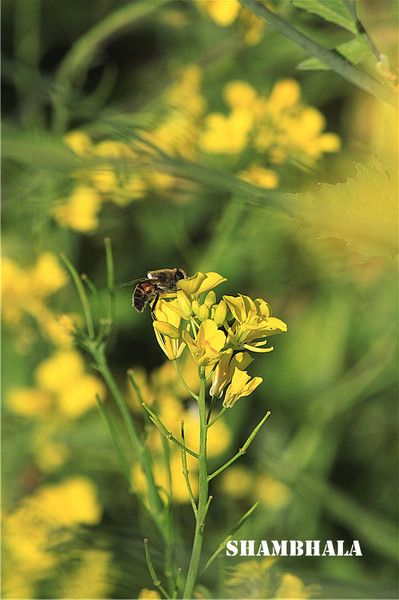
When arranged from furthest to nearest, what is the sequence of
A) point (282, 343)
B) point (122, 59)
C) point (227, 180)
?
1. point (122, 59)
2. point (282, 343)
3. point (227, 180)

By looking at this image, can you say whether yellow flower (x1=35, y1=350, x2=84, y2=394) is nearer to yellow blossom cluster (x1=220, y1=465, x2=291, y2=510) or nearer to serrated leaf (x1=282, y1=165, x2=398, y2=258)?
yellow blossom cluster (x1=220, y1=465, x2=291, y2=510)

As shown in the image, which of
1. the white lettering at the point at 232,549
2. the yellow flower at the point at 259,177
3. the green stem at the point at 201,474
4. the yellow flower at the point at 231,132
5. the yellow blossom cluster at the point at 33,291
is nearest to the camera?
the green stem at the point at 201,474

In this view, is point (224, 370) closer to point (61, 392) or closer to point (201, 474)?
point (201, 474)

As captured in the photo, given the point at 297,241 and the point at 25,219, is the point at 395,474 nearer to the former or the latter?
the point at 297,241

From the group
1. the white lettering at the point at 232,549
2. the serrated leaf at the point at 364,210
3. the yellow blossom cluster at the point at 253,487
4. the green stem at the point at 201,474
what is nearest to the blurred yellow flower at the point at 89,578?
the white lettering at the point at 232,549

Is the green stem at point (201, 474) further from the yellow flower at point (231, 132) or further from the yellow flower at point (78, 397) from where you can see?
the yellow flower at point (78, 397)

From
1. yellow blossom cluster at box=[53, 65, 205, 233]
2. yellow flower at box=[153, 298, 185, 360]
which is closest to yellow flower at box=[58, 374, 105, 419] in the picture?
yellow blossom cluster at box=[53, 65, 205, 233]

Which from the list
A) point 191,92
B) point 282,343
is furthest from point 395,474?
point 191,92
